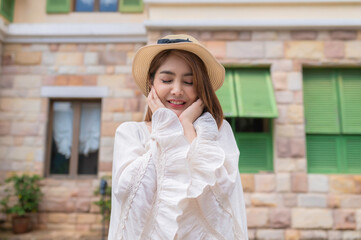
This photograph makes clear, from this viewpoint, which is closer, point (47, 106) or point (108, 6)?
point (47, 106)

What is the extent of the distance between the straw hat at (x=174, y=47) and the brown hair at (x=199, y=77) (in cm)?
3

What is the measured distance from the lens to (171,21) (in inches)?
177

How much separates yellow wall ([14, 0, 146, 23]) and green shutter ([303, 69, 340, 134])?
3.25m

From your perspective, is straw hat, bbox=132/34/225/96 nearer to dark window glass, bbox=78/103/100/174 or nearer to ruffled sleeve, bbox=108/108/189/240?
ruffled sleeve, bbox=108/108/189/240

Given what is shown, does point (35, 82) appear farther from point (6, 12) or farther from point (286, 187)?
point (286, 187)

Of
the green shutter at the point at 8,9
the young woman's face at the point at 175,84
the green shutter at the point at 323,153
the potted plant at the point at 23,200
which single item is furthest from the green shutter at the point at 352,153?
the green shutter at the point at 8,9

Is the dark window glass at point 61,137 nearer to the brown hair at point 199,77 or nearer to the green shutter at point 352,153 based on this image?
the brown hair at point 199,77

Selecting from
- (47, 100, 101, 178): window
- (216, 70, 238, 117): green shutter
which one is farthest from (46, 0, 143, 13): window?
(216, 70, 238, 117): green shutter

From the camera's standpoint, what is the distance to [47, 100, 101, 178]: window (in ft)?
17.3

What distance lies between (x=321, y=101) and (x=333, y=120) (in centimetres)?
35

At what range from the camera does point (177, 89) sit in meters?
1.25

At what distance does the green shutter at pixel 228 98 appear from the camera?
4148mm

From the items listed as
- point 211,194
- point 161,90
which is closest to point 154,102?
point 161,90

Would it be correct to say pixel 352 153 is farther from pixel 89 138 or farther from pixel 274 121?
pixel 89 138
